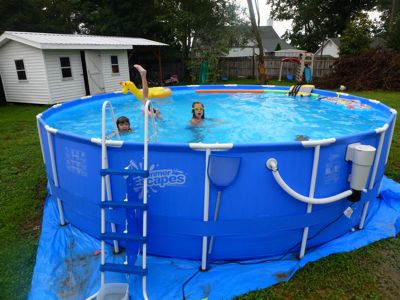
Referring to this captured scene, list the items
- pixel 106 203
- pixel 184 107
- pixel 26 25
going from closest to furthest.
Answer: pixel 106 203
pixel 184 107
pixel 26 25

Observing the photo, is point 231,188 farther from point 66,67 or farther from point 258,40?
point 258,40

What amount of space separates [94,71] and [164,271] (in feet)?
47.7

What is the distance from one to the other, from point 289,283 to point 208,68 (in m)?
19.2

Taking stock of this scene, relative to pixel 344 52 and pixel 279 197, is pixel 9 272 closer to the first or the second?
pixel 279 197

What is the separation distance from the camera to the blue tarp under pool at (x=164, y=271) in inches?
121

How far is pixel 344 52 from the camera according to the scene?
20.8 meters

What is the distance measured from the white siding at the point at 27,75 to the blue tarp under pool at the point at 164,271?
11.7 m

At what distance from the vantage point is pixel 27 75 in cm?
1426

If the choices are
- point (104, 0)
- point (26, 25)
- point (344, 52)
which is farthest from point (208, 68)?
point (26, 25)

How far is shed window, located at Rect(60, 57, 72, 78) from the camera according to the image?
574 inches

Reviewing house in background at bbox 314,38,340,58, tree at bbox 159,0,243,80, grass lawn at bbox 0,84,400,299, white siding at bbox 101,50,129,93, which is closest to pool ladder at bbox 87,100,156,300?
grass lawn at bbox 0,84,400,299

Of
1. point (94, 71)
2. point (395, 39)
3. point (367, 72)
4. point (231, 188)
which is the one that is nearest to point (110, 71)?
point (94, 71)

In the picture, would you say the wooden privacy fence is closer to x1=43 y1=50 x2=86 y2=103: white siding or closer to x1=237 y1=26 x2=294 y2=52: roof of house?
x1=43 y1=50 x2=86 y2=103: white siding

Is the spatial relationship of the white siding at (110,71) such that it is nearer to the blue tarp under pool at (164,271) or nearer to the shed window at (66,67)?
the shed window at (66,67)
